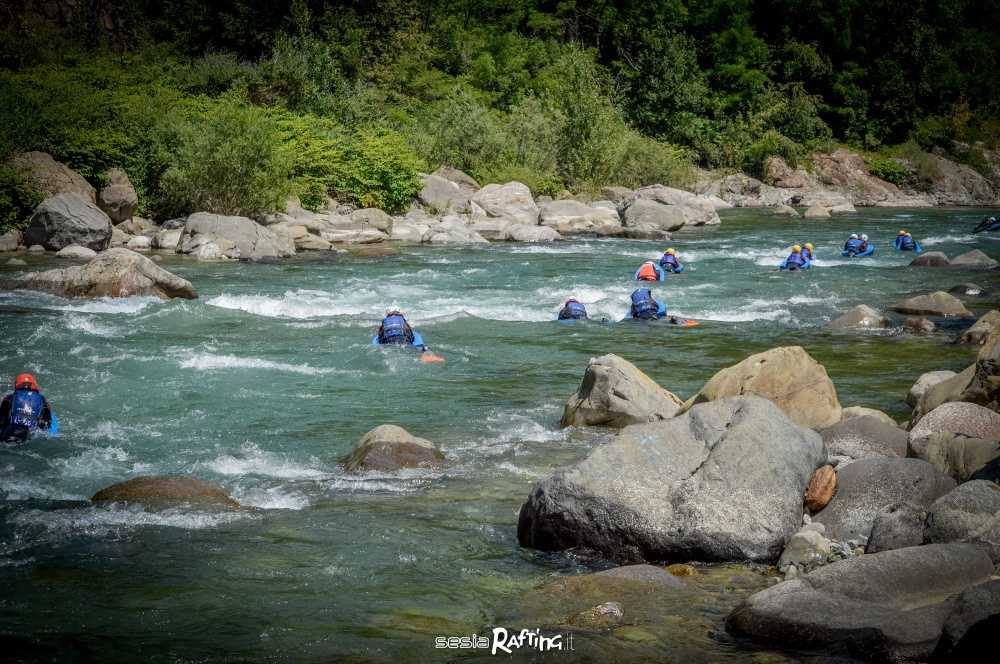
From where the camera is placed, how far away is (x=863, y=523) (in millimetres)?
7910

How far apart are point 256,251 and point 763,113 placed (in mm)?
40981

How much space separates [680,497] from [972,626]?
2.91 meters

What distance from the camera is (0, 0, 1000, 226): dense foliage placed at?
31703 millimetres

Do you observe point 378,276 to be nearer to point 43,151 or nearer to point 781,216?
point 43,151

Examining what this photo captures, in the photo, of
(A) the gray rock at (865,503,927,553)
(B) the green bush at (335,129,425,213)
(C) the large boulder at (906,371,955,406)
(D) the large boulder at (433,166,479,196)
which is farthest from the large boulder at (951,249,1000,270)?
(A) the gray rock at (865,503,927,553)

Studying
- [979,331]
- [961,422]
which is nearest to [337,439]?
[961,422]

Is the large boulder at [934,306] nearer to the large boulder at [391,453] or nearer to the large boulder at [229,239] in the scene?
the large boulder at [391,453]

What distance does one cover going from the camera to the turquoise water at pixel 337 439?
649 cm

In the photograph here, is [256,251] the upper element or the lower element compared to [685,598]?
upper

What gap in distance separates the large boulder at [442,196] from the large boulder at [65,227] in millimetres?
13447

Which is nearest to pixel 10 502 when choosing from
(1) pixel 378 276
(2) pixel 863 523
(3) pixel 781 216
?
(2) pixel 863 523

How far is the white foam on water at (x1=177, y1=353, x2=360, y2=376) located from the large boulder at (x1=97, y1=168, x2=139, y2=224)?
16.6 metres

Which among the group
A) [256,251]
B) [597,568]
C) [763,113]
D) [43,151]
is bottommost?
[597,568]

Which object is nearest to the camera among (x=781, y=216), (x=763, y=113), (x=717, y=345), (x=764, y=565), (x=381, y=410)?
(x=764, y=565)
